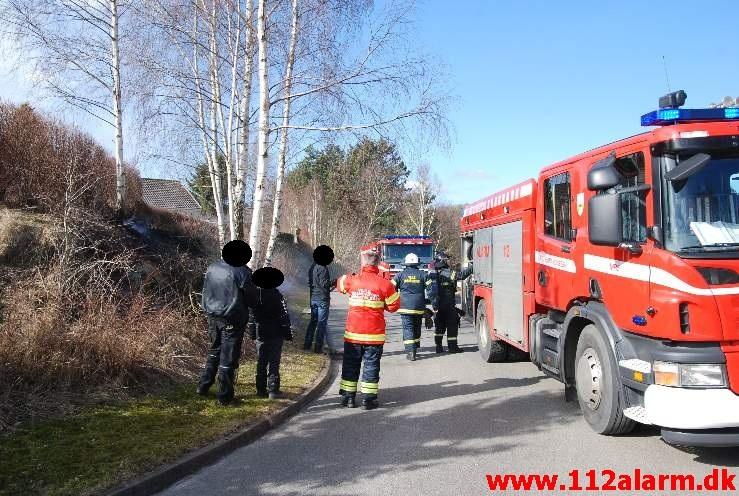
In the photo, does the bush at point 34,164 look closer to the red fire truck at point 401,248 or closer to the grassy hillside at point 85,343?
the grassy hillside at point 85,343

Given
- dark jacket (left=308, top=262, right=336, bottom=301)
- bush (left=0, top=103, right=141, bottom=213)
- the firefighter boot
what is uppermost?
bush (left=0, top=103, right=141, bottom=213)

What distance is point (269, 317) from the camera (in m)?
7.04

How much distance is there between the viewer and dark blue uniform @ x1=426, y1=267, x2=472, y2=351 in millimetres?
11227

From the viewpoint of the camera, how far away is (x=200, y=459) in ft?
16.6

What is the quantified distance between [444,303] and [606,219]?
6.32 metres

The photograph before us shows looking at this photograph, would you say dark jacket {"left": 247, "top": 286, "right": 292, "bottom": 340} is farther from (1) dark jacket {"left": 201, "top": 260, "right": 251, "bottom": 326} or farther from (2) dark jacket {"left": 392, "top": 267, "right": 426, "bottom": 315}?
(2) dark jacket {"left": 392, "top": 267, "right": 426, "bottom": 315}

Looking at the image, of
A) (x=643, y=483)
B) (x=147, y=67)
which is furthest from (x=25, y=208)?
(x=643, y=483)

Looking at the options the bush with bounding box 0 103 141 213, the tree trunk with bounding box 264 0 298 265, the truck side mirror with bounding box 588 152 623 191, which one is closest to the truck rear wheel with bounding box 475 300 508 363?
the tree trunk with bounding box 264 0 298 265

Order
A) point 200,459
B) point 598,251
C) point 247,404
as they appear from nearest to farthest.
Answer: point 200,459
point 598,251
point 247,404

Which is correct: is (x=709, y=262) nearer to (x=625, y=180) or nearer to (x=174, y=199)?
(x=625, y=180)

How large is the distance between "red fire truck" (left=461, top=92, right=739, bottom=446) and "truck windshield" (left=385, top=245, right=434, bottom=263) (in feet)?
50.1

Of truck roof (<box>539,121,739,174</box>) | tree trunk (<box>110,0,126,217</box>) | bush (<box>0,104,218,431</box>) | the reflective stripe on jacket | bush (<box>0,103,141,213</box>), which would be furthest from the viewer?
tree trunk (<box>110,0,126,217</box>)

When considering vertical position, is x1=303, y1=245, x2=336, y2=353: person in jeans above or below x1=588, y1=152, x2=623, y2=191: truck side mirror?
below

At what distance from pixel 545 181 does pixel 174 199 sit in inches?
961
